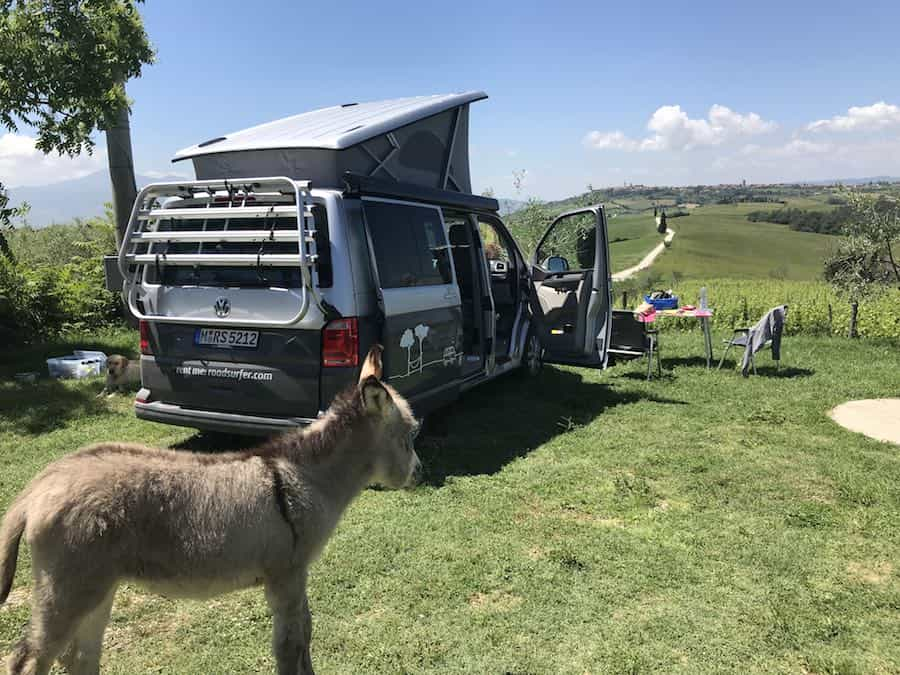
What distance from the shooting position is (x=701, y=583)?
3.71m

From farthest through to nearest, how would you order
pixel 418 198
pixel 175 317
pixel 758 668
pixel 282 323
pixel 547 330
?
pixel 547 330 < pixel 418 198 < pixel 175 317 < pixel 282 323 < pixel 758 668

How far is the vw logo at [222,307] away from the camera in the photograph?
4.86 meters

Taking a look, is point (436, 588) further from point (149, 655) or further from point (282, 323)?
point (282, 323)

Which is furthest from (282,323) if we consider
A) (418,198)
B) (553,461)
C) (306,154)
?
(553,461)

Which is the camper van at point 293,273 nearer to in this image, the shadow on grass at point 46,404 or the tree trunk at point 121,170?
the shadow on grass at point 46,404

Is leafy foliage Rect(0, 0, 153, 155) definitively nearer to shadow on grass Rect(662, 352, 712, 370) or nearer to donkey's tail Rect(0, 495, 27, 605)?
donkey's tail Rect(0, 495, 27, 605)

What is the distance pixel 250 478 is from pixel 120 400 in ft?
21.6

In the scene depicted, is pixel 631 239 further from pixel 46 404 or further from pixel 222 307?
pixel 222 307

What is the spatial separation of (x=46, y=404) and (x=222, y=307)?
443 centimetres

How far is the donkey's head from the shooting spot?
2.59 metres

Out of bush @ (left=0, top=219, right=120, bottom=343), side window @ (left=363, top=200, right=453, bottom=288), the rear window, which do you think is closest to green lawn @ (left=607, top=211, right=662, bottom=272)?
bush @ (left=0, top=219, right=120, bottom=343)

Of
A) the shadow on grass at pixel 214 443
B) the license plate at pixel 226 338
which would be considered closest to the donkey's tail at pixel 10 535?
the license plate at pixel 226 338

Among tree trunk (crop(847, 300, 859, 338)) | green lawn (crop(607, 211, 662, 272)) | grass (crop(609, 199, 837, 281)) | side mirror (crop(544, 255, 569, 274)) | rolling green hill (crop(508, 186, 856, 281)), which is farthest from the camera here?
green lawn (crop(607, 211, 662, 272))

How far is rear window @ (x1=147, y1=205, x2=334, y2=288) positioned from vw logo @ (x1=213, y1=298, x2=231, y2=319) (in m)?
0.14
